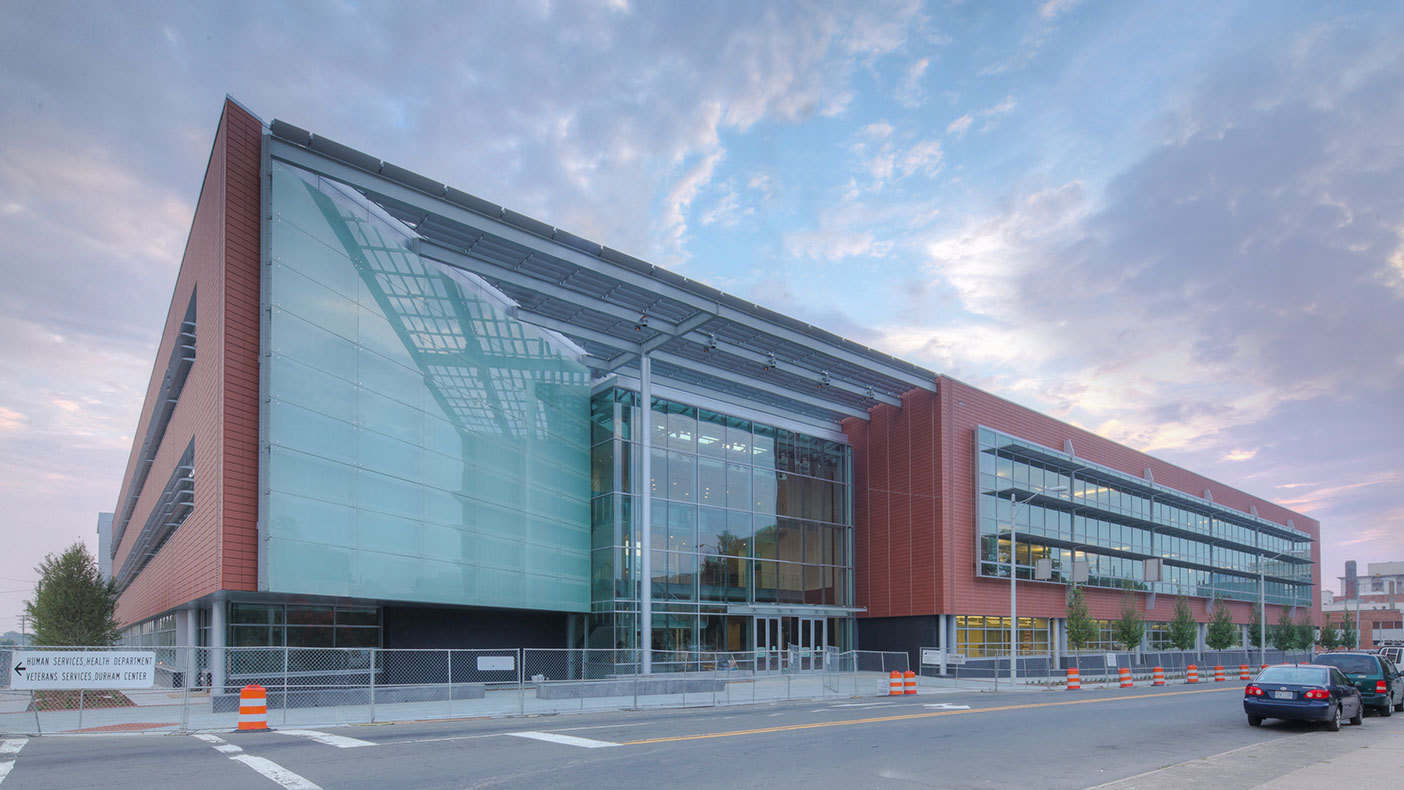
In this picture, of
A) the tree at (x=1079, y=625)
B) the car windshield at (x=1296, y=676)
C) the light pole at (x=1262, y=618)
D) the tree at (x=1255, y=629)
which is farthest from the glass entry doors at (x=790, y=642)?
the tree at (x=1255, y=629)

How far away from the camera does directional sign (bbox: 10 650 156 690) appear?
16.4 meters

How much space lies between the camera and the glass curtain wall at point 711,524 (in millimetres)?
36219

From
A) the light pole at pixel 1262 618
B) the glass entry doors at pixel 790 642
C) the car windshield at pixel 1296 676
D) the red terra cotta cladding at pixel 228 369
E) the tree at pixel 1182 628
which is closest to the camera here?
the car windshield at pixel 1296 676

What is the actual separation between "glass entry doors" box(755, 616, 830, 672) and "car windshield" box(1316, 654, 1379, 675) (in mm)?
19752

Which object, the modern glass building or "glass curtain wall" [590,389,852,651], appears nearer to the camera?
the modern glass building

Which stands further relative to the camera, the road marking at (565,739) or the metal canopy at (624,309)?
the metal canopy at (624,309)

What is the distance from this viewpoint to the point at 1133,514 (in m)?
55.5

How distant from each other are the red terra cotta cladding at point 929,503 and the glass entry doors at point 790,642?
3.72m

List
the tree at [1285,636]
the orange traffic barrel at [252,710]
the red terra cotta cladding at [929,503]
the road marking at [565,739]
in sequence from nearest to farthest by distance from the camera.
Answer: the road marking at [565,739], the orange traffic barrel at [252,710], the red terra cotta cladding at [929,503], the tree at [1285,636]

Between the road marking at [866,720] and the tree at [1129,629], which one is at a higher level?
the road marking at [866,720]

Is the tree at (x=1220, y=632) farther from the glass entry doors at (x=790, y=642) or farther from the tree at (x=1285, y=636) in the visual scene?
the glass entry doors at (x=790, y=642)

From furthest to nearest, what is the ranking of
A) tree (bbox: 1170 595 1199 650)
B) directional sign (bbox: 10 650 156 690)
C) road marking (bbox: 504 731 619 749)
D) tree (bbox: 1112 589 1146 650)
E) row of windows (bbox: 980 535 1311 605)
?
tree (bbox: 1170 595 1199 650)
tree (bbox: 1112 589 1146 650)
row of windows (bbox: 980 535 1311 605)
directional sign (bbox: 10 650 156 690)
road marking (bbox: 504 731 619 749)

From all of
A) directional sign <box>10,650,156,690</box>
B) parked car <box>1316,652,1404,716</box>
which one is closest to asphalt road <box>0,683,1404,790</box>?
directional sign <box>10,650,156,690</box>

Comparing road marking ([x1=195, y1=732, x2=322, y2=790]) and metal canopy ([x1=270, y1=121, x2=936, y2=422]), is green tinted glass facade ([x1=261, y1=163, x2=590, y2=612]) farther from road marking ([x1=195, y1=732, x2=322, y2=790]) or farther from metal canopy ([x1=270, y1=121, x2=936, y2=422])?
road marking ([x1=195, y1=732, x2=322, y2=790])
